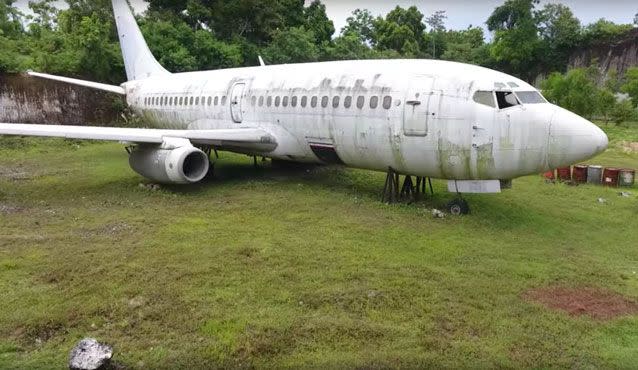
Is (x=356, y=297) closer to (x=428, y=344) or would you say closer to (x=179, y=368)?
(x=428, y=344)

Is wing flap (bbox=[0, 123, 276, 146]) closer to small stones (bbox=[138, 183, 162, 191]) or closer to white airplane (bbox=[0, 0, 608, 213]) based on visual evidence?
white airplane (bbox=[0, 0, 608, 213])

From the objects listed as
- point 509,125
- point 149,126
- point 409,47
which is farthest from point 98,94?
point 409,47

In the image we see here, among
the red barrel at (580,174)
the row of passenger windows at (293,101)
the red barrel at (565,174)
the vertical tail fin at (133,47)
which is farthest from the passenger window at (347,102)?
the vertical tail fin at (133,47)

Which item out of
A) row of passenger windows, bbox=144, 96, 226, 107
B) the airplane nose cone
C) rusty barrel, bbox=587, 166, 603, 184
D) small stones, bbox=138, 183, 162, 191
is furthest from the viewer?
row of passenger windows, bbox=144, 96, 226, 107

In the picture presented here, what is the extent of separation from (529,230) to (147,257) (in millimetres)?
7794

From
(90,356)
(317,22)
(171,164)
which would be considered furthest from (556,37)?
(90,356)

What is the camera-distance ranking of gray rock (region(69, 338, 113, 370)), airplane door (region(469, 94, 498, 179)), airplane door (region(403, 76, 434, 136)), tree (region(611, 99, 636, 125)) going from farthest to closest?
tree (region(611, 99, 636, 125)) → airplane door (region(403, 76, 434, 136)) → airplane door (region(469, 94, 498, 179)) → gray rock (region(69, 338, 113, 370))

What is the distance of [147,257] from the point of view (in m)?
8.84

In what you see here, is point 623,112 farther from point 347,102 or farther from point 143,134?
point 143,134

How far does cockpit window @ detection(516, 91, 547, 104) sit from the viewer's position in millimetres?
11039

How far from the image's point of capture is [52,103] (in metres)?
26.4

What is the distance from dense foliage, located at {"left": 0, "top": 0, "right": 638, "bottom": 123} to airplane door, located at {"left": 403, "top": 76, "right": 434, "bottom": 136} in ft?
32.5

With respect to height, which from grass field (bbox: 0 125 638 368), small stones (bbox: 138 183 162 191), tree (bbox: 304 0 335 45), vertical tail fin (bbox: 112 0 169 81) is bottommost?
grass field (bbox: 0 125 638 368)

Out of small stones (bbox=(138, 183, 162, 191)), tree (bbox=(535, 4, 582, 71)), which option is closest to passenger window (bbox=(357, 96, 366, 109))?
small stones (bbox=(138, 183, 162, 191))
